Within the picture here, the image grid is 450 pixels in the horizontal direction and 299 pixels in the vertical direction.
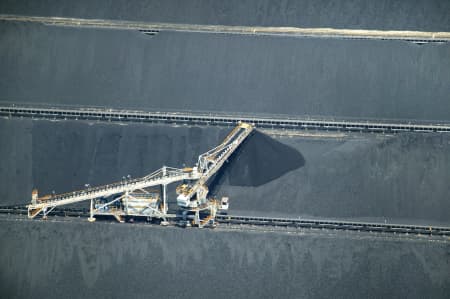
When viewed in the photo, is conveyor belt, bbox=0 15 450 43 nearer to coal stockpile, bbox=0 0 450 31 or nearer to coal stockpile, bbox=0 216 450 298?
coal stockpile, bbox=0 0 450 31

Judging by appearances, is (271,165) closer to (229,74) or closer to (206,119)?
(206,119)

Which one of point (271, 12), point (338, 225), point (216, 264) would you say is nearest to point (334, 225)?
point (338, 225)

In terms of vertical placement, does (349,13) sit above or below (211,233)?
above

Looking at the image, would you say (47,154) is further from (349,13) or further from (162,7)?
(349,13)

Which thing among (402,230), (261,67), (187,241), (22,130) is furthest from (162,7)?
(402,230)

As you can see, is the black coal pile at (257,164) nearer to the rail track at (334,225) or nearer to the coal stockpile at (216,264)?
the rail track at (334,225)

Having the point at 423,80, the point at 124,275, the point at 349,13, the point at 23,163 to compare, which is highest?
the point at 349,13
